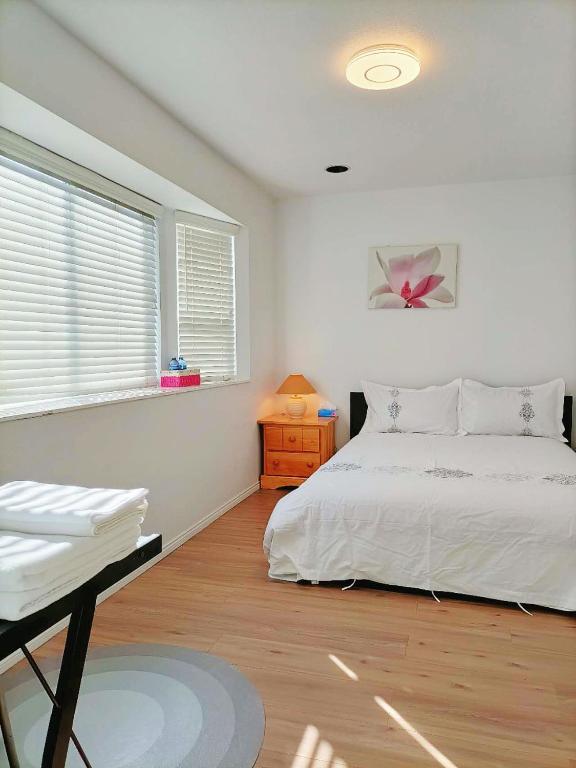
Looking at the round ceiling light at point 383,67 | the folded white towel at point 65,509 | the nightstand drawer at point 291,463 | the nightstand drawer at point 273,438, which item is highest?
the round ceiling light at point 383,67

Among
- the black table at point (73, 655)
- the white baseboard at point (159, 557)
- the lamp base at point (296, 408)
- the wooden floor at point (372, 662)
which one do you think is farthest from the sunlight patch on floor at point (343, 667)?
the lamp base at point (296, 408)

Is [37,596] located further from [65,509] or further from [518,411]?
[518,411]

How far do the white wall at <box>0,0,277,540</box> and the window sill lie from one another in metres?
0.03

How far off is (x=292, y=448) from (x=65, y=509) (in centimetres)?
345

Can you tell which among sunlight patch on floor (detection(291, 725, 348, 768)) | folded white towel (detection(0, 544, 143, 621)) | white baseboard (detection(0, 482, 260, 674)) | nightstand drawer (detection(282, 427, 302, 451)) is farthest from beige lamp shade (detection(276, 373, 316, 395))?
folded white towel (detection(0, 544, 143, 621))

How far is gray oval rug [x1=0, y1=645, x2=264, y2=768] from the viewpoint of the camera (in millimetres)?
1621

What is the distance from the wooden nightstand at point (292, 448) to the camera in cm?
452

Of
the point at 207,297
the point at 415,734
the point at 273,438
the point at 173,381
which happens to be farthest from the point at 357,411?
the point at 415,734

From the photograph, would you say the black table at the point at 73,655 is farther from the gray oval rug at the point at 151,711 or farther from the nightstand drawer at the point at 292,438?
the nightstand drawer at the point at 292,438

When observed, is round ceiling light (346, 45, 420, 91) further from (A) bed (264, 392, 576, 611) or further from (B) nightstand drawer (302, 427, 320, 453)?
(B) nightstand drawer (302, 427, 320, 453)

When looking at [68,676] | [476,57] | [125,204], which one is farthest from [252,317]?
[68,676]

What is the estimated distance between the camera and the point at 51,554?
102 centimetres

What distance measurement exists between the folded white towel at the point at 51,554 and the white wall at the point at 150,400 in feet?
3.67

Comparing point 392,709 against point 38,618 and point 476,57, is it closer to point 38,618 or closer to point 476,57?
point 38,618
